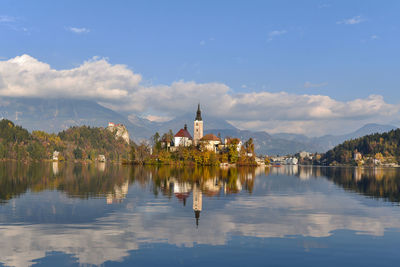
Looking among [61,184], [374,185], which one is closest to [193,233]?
[61,184]

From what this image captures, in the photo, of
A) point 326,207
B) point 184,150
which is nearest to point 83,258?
point 326,207

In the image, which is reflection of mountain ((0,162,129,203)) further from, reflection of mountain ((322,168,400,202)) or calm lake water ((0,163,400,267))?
reflection of mountain ((322,168,400,202))

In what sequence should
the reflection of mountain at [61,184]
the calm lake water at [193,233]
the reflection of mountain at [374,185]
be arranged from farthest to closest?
the reflection of mountain at [374,185], the reflection of mountain at [61,184], the calm lake water at [193,233]

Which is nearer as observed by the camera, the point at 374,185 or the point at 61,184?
the point at 61,184

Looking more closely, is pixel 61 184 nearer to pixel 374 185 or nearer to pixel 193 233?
pixel 193 233

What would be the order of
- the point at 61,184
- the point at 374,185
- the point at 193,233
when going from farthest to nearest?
the point at 374,185 → the point at 61,184 → the point at 193,233

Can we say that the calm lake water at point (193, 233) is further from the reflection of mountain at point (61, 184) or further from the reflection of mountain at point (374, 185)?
the reflection of mountain at point (374, 185)


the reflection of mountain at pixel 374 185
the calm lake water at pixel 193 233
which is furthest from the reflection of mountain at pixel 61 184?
the reflection of mountain at pixel 374 185

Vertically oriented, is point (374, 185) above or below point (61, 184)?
below

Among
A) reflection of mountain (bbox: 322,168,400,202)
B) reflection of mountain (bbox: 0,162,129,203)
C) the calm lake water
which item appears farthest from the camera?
reflection of mountain (bbox: 322,168,400,202)

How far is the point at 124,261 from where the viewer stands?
1923 centimetres

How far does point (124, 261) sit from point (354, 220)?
23.0 metres

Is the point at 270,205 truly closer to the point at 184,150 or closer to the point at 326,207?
the point at 326,207

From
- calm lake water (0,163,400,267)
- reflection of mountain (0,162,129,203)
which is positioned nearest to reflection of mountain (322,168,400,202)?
calm lake water (0,163,400,267)
